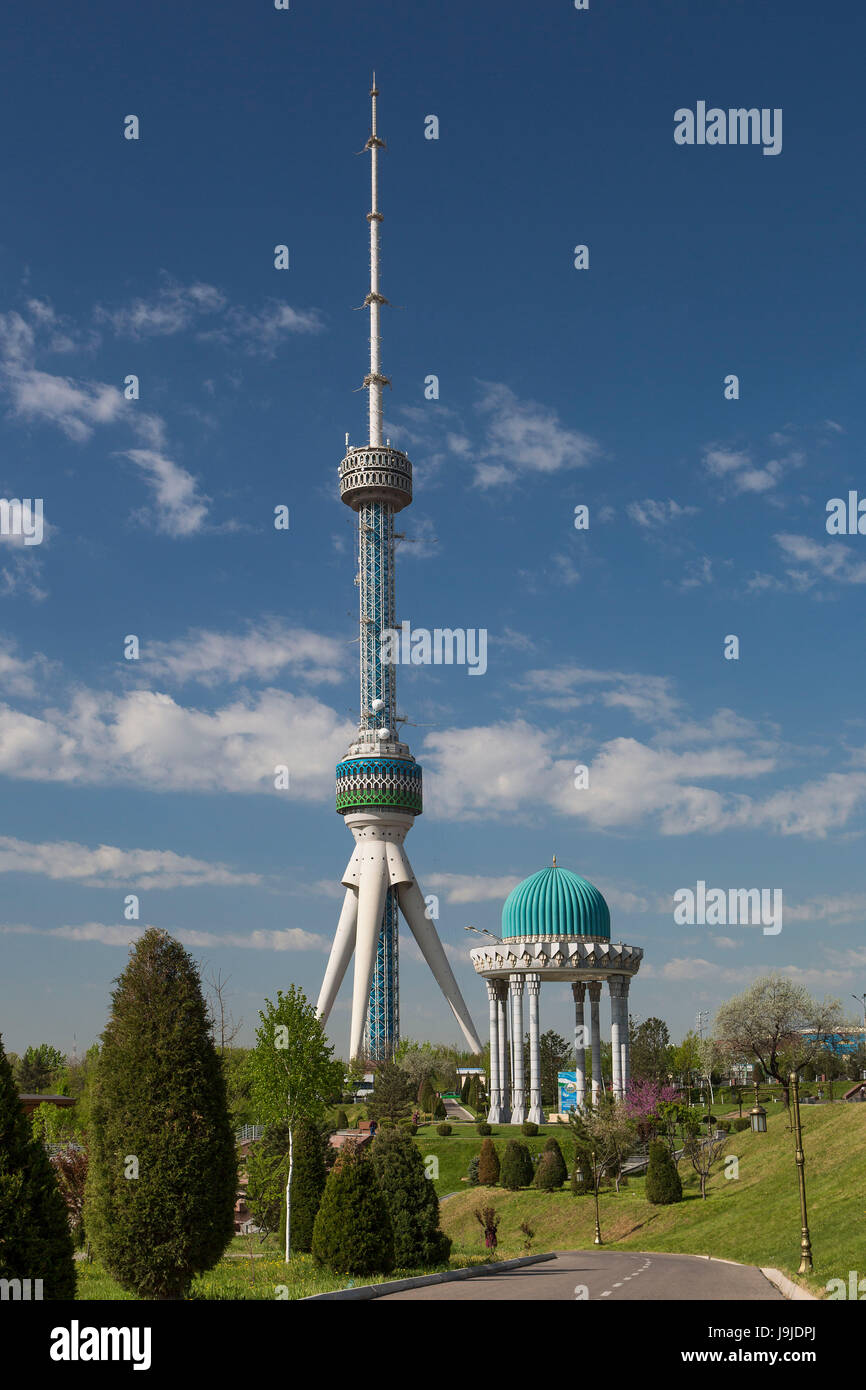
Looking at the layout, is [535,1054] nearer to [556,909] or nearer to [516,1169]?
[556,909]

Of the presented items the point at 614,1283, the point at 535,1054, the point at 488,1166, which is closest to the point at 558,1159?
the point at 488,1166

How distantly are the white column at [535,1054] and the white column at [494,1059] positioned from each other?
3071 mm

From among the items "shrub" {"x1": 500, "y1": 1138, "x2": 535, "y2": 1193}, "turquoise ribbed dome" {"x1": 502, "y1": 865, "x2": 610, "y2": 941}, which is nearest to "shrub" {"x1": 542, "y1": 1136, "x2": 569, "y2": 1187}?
"shrub" {"x1": 500, "y1": 1138, "x2": 535, "y2": 1193}

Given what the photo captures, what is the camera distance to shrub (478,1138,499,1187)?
205 ft

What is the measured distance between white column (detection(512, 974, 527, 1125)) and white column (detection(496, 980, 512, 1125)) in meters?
1.03

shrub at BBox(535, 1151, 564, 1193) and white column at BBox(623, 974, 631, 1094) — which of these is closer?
shrub at BBox(535, 1151, 564, 1193)

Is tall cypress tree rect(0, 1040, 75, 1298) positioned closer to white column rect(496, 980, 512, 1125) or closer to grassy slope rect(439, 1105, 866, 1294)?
grassy slope rect(439, 1105, 866, 1294)

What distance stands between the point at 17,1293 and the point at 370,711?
107741 mm

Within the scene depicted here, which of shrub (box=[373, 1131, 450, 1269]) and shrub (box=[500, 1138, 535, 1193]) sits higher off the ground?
shrub (box=[373, 1131, 450, 1269])

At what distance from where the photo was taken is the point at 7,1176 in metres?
16.7

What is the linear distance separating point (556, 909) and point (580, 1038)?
28.2 ft

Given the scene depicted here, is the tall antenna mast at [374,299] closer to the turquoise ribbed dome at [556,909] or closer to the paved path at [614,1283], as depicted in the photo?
the turquoise ribbed dome at [556,909]
